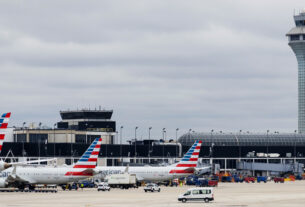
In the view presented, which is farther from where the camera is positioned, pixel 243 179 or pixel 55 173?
pixel 243 179

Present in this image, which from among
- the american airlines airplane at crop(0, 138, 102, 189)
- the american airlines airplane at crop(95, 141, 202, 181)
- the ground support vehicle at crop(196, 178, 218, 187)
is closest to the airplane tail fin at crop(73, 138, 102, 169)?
the american airlines airplane at crop(0, 138, 102, 189)

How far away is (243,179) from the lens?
186m

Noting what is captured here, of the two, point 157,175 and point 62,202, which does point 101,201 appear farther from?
point 157,175

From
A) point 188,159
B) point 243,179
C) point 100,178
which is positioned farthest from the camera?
point 243,179

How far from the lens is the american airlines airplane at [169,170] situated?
142m

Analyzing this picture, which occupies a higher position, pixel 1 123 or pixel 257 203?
pixel 1 123

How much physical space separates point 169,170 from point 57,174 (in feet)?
87.6

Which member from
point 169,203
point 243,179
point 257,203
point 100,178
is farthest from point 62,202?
point 243,179

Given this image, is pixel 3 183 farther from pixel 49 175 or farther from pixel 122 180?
pixel 122 180

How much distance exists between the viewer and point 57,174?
124312mm

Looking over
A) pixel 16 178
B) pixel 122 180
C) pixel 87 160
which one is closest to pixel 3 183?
pixel 16 178

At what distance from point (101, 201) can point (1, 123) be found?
17.8 meters

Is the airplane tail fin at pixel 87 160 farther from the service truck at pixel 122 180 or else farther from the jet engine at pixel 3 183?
the jet engine at pixel 3 183

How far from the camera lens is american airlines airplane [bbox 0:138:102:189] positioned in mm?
123250
